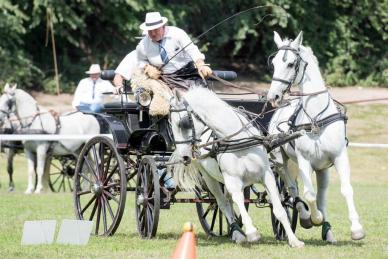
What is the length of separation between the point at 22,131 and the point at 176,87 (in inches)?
367

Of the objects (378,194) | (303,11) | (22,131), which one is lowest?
(378,194)

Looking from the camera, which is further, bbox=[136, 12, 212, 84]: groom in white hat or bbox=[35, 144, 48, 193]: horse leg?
bbox=[35, 144, 48, 193]: horse leg

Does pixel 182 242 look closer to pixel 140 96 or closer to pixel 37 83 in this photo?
pixel 140 96

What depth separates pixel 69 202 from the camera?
16297mm

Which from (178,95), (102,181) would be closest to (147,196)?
(102,181)

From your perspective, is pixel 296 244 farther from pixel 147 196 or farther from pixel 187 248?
pixel 187 248

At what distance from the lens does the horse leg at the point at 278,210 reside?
9547 mm

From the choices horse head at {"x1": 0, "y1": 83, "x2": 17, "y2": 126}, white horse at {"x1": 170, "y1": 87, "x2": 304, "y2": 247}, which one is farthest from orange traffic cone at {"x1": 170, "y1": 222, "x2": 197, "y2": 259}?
horse head at {"x1": 0, "y1": 83, "x2": 17, "y2": 126}

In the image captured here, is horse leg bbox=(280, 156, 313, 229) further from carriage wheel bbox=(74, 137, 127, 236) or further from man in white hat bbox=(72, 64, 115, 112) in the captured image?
man in white hat bbox=(72, 64, 115, 112)

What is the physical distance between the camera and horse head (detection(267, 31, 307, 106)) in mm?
9719

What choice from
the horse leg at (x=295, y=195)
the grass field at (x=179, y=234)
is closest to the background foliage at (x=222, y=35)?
the grass field at (x=179, y=234)

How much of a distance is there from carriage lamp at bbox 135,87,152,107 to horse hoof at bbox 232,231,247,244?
168cm

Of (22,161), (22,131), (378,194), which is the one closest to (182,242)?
(378,194)

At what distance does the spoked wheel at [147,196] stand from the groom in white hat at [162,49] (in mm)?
944
